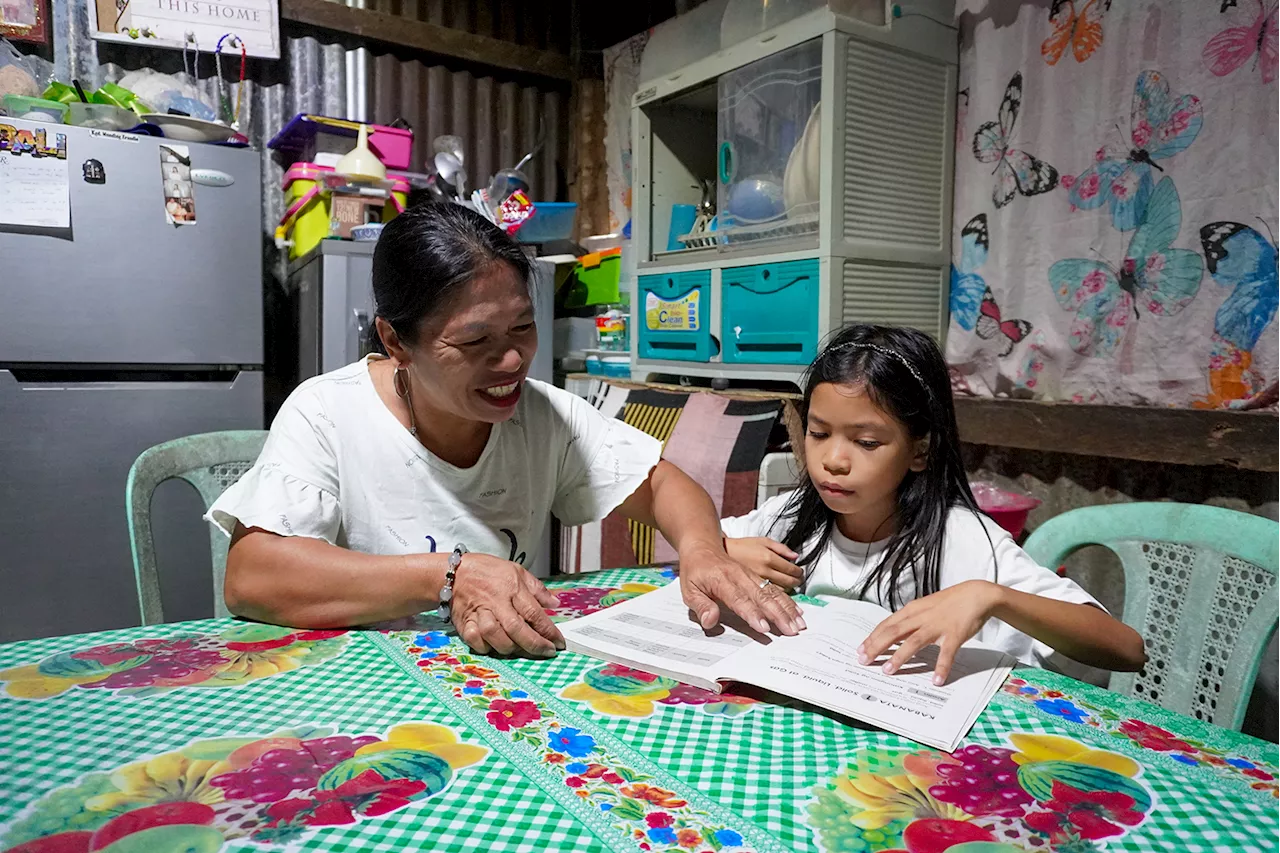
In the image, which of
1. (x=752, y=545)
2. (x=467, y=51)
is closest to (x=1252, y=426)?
(x=752, y=545)

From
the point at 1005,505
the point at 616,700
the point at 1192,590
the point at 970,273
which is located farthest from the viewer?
the point at 970,273

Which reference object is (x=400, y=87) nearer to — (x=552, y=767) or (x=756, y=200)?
(x=756, y=200)

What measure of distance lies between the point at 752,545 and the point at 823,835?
0.65m

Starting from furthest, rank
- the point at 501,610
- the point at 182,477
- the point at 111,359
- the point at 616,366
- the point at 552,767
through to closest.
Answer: the point at 616,366, the point at 111,359, the point at 182,477, the point at 501,610, the point at 552,767

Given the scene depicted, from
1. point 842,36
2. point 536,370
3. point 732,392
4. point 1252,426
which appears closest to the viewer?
point 1252,426

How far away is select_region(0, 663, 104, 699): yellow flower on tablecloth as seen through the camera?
2.67ft

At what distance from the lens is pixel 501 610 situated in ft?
3.12

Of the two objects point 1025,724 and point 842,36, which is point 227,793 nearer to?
point 1025,724

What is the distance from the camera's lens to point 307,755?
691 millimetres

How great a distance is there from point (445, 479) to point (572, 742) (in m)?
0.62

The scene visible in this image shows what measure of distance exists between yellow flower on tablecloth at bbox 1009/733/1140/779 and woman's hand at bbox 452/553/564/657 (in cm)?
48

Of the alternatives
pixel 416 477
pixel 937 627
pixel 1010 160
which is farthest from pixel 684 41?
pixel 937 627

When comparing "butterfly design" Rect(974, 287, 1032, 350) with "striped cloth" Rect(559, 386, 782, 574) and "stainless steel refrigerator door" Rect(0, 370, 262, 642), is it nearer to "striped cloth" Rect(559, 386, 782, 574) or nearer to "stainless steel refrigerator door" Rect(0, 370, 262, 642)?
"striped cloth" Rect(559, 386, 782, 574)

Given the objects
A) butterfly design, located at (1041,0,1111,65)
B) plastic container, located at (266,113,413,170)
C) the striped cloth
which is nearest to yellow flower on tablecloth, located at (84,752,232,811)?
the striped cloth
